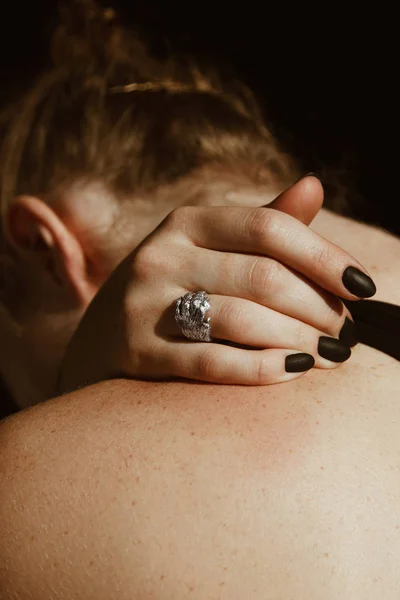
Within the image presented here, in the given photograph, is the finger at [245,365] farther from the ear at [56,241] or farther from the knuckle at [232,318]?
the ear at [56,241]

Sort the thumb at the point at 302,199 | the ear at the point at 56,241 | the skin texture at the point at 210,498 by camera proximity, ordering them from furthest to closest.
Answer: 1. the ear at the point at 56,241
2. the thumb at the point at 302,199
3. the skin texture at the point at 210,498

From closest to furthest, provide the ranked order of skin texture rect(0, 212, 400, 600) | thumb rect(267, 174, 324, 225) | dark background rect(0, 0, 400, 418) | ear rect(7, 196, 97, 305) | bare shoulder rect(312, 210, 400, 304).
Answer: skin texture rect(0, 212, 400, 600), thumb rect(267, 174, 324, 225), bare shoulder rect(312, 210, 400, 304), ear rect(7, 196, 97, 305), dark background rect(0, 0, 400, 418)

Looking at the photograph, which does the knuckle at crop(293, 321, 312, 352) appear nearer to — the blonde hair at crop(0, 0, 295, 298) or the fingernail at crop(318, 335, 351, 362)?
the fingernail at crop(318, 335, 351, 362)

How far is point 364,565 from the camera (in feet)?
2.16

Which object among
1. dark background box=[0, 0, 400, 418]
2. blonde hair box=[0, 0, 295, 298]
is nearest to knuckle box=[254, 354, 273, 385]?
blonde hair box=[0, 0, 295, 298]

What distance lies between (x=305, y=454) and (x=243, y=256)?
22 centimetres

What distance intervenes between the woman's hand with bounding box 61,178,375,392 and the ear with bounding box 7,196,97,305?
30 cm

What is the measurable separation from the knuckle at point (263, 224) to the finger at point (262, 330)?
2.7 inches

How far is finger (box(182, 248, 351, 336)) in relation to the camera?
730 millimetres

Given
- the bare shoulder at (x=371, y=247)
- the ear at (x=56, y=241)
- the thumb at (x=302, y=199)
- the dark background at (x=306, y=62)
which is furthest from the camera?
the dark background at (x=306, y=62)

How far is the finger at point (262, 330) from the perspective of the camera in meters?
0.72

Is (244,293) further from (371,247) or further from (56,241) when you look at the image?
(56,241)

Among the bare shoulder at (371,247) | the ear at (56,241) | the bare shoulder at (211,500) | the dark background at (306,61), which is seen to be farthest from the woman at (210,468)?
the dark background at (306,61)

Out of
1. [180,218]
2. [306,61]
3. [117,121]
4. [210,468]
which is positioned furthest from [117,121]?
[306,61]
